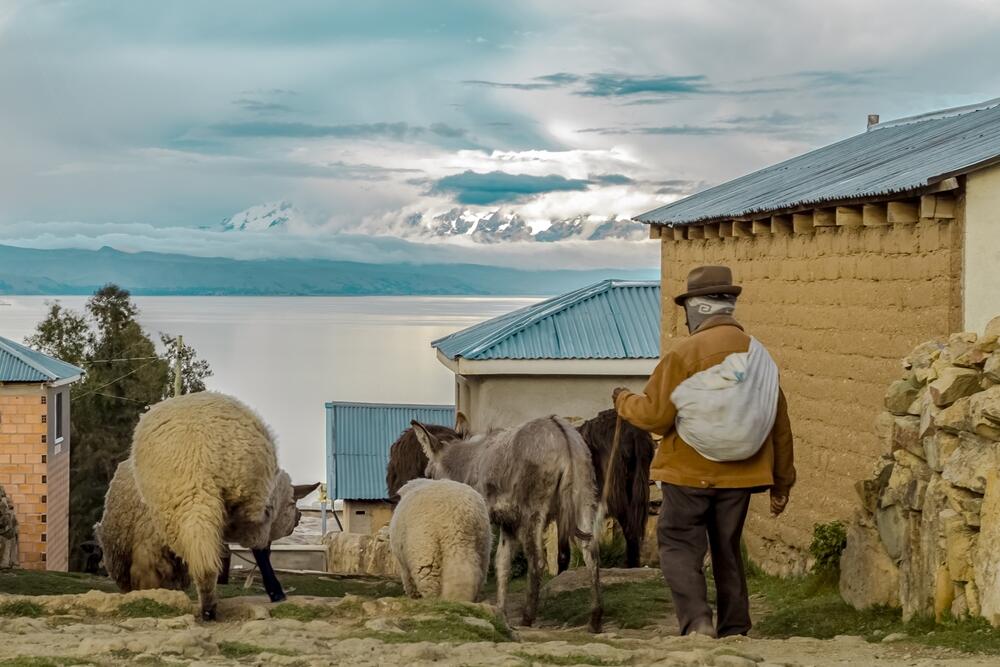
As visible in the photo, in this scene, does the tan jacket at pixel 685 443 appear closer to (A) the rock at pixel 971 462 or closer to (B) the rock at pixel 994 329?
(A) the rock at pixel 971 462

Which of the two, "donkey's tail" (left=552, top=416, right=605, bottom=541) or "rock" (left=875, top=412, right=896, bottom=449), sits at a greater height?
"rock" (left=875, top=412, right=896, bottom=449)

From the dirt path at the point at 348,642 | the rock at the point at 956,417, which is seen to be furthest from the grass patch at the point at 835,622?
the rock at the point at 956,417

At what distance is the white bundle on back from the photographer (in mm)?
8852

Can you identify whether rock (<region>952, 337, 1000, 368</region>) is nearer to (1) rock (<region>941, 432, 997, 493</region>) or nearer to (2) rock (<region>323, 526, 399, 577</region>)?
(1) rock (<region>941, 432, 997, 493</region>)

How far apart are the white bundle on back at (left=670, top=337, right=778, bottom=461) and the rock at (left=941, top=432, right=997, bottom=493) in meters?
1.17

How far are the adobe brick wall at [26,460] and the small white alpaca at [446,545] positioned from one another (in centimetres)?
2214

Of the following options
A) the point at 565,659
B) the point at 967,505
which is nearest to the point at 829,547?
the point at 967,505

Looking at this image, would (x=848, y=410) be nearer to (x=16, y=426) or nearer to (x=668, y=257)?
(x=668, y=257)

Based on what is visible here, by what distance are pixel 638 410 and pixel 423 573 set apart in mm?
3076

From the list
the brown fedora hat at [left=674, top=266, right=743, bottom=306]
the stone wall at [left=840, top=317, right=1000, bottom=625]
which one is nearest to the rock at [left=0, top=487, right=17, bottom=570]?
the stone wall at [left=840, top=317, right=1000, bottom=625]

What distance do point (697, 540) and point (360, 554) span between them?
530 inches

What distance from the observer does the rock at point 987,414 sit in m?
8.69

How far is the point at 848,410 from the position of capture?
13.2 metres

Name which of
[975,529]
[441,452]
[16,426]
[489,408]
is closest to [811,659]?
[975,529]
